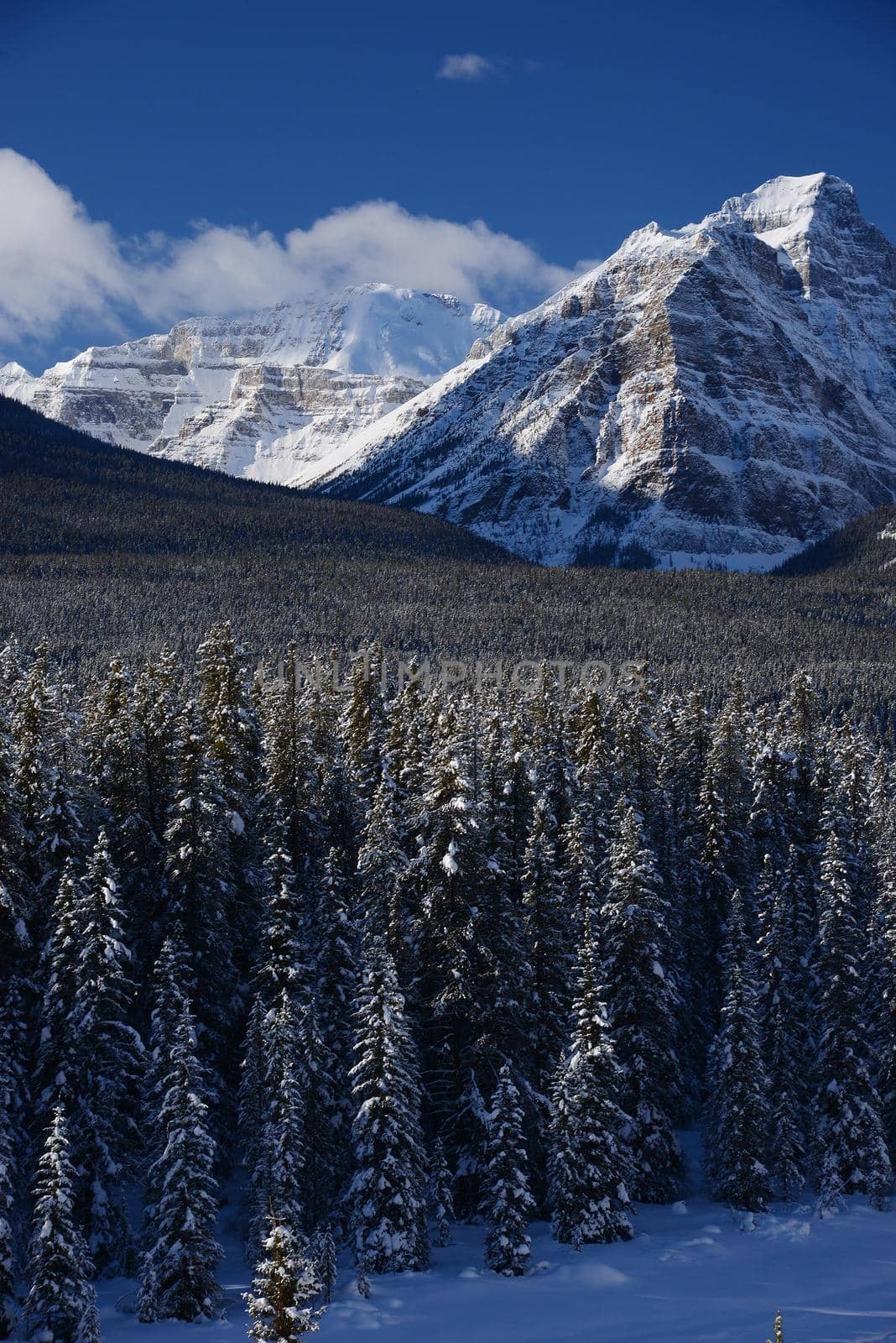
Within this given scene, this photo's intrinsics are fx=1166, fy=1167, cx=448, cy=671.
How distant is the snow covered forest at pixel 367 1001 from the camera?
32.8 m

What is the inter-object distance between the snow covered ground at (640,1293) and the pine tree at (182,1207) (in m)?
0.80

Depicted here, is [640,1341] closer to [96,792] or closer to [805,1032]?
Answer: [805,1032]

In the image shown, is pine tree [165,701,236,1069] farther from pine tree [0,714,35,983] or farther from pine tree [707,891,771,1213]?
pine tree [707,891,771,1213]

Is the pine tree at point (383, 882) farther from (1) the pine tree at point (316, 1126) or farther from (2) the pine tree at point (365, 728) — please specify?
(2) the pine tree at point (365, 728)

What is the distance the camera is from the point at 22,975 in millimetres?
35562

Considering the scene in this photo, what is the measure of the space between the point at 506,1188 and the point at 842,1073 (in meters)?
16.0

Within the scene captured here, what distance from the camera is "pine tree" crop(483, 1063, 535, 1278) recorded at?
109 feet

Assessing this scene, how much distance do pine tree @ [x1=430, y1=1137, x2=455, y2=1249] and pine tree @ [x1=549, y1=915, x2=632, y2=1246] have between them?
10.7ft

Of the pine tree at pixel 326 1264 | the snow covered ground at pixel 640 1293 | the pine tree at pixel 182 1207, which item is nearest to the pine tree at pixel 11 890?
the pine tree at pixel 182 1207

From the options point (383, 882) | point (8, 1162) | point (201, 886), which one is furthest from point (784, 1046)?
point (8, 1162)

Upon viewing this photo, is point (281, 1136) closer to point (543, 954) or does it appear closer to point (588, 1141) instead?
point (588, 1141)

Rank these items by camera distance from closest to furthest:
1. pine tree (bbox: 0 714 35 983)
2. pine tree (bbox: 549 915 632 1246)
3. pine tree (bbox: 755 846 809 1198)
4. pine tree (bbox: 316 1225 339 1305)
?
pine tree (bbox: 316 1225 339 1305), pine tree (bbox: 0 714 35 983), pine tree (bbox: 549 915 632 1246), pine tree (bbox: 755 846 809 1198)

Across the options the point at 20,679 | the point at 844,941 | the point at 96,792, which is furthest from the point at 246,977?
the point at 844,941

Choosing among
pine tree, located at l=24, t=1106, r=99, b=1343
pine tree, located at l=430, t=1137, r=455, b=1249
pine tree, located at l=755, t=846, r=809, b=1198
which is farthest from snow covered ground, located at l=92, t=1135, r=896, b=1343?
pine tree, located at l=755, t=846, r=809, b=1198
